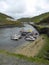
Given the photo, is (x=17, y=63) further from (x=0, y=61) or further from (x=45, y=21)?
(x=45, y=21)

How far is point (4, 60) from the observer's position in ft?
94.2

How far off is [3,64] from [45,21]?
111 meters

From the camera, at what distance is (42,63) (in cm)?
2778

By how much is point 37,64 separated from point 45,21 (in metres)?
110

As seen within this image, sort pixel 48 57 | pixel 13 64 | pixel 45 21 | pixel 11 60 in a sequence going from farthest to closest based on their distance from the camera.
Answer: pixel 45 21 → pixel 48 57 → pixel 11 60 → pixel 13 64

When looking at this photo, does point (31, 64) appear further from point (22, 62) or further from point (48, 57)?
point (48, 57)

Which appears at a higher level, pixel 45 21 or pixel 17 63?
pixel 45 21

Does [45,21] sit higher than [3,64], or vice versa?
[45,21]

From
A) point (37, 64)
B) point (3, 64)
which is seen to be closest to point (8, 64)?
point (3, 64)

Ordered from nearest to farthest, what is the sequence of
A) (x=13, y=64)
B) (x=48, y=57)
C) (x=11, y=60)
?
(x=13, y=64), (x=11, y=60), (x=48, y=57)

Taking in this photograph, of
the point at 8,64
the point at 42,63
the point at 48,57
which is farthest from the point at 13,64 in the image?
the point at 48,57

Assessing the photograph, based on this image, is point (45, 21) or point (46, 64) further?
point (45, 21)

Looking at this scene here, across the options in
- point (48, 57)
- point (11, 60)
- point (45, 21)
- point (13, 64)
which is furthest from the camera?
point (45, 21)

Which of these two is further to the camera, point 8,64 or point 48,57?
point 48,57
